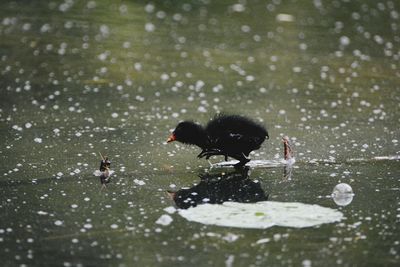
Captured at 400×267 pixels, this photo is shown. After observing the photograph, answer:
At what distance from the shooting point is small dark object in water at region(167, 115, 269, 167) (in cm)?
722

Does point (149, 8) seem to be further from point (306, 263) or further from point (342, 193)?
point (306, 263)

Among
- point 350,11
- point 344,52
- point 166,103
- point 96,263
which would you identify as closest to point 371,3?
point 350,11

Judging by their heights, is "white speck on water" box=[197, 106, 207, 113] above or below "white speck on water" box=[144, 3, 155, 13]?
above

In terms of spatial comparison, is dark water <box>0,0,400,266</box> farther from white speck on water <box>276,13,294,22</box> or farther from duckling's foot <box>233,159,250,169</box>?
duckling's foot <box>233,159,250,169</box>

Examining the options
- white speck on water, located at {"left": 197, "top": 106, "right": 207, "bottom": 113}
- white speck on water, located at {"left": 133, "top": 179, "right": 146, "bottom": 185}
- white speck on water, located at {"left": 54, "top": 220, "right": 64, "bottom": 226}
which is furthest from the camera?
white speck on water, located at {"left": 197, "top": 106, "right": 207, "bottom": 113}

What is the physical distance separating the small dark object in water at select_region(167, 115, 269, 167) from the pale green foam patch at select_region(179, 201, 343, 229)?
109 cm

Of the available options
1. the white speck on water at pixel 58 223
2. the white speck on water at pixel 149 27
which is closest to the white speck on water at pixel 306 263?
the white speck on water at pixel 58 223

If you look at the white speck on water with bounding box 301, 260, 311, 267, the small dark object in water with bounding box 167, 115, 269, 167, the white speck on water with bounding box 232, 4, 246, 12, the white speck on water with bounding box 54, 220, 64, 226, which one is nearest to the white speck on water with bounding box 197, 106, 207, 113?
the small dark object in water with bounding box 167, 115, 269, 167

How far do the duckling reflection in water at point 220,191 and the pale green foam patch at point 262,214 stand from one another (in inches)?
6.4

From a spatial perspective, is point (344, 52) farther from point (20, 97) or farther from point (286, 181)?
point (286, 181)

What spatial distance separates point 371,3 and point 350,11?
2.53 feet

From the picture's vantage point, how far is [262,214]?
232 inches

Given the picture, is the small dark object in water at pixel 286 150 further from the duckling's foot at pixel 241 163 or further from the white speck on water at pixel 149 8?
the white speck on water at pixel 149 8

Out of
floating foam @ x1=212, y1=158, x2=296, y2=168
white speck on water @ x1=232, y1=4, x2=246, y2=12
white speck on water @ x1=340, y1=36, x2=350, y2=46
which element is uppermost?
floating foam @ x1=212, y1=158, x2=296, y2=168
